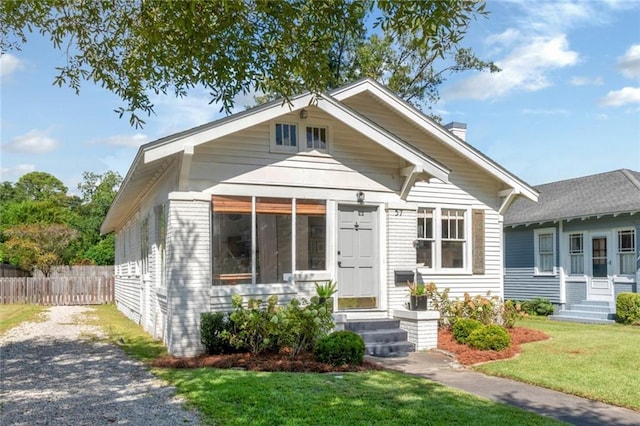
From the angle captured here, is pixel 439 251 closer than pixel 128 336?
No

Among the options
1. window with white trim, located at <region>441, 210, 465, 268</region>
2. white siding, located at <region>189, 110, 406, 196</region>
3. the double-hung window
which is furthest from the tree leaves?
window with white trim, located at <region>441, 210, 465, 268</region>

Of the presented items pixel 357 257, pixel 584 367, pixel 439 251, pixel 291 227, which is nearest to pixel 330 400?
pixel 291 227

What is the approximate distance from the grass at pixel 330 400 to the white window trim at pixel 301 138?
4.43 meters

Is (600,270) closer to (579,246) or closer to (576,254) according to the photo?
(576,254)

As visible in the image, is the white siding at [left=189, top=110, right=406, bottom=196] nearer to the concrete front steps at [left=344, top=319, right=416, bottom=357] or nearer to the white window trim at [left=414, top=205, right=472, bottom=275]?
the white window trim at [left=414, top=205, right=472, bottom=275]

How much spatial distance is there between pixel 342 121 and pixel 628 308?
11.1 meters

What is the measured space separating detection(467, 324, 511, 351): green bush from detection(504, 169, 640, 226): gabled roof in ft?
27.8

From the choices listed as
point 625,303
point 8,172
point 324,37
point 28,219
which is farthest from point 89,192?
point 324,37

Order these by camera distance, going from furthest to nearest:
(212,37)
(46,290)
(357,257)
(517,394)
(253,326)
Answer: (46,290) → (357,257) → (253,326) → (517,394) → (212,37)

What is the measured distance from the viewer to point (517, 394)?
24.0 feet

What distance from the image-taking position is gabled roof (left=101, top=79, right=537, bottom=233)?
30.4 feet

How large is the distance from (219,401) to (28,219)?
1268 inches

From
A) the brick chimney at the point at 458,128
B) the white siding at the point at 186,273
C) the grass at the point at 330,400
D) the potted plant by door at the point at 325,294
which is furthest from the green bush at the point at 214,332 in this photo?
the brick chimney at the point at 458,128

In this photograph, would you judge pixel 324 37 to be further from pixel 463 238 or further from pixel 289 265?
pixel 463 238
